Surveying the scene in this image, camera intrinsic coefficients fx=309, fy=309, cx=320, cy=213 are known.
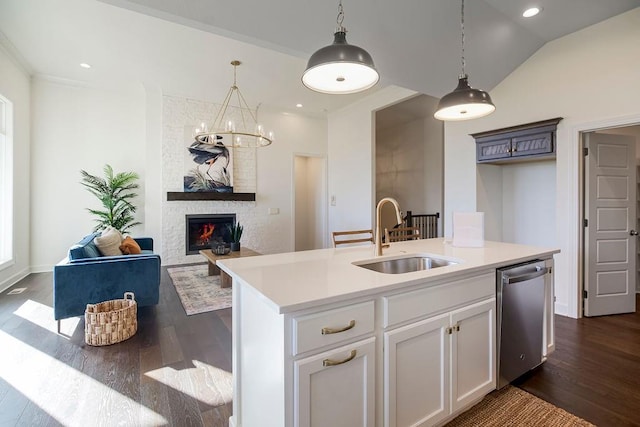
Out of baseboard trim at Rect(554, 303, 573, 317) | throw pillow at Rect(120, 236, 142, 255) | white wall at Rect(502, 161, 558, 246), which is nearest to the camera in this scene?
baseboard trim at Rect(554, 303, 573, 317)

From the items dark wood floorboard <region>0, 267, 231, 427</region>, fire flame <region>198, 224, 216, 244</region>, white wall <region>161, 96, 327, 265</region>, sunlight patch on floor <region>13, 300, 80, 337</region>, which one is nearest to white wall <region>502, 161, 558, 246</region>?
dark wood floorboard <region>0, 267, 231, 427</region>

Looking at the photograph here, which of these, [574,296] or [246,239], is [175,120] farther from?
[574,296]

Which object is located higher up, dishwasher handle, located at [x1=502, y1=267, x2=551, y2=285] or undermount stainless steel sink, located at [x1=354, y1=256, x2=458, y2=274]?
undermount stainless steel sink, located at [x1=354, y1=256, x2=458, y2=274]

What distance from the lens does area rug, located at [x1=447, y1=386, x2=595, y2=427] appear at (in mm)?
1729

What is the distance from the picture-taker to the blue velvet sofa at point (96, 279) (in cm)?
282

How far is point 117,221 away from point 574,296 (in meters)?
6.75

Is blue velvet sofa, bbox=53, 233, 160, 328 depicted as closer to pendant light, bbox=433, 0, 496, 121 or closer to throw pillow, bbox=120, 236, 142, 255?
throw pillow, bbox=120, 236, 142, 255

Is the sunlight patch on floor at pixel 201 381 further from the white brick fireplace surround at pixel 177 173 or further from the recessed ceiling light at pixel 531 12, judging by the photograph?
the recessed ceiling light at pixel 531 12

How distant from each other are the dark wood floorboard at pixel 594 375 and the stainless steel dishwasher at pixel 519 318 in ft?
0.57

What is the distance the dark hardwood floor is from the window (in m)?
1.81

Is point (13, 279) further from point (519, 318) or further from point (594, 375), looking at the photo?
point (594, 375)

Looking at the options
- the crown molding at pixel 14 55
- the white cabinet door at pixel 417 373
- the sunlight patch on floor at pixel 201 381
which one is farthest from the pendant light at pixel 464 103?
the crown molding at pixel 14 55

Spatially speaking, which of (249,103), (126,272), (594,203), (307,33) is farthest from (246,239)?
(594,203)

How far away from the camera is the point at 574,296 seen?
11.0 ft
